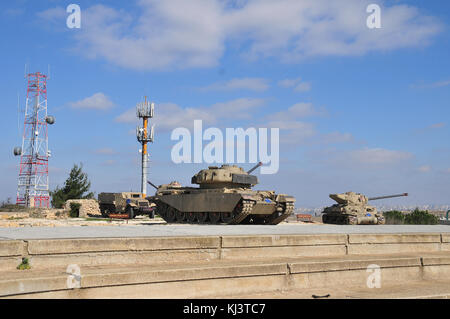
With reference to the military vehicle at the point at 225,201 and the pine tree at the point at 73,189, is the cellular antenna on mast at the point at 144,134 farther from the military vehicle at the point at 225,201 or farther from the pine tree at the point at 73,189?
the military vehicle at the point at 225,201

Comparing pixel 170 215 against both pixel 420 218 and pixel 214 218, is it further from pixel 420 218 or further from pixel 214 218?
pixel 420 218

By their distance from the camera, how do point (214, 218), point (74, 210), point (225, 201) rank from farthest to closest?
point (74, 210) < point (214, 218) < point (225, 201)

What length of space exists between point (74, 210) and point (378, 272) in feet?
105

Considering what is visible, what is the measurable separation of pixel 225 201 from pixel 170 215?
529 centimetres

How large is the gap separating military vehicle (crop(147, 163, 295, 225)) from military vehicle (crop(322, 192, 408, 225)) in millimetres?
6899

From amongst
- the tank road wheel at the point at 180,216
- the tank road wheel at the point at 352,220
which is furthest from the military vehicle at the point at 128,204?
the tank road wheel at the point at 352,220

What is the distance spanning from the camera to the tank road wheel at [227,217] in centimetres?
2134

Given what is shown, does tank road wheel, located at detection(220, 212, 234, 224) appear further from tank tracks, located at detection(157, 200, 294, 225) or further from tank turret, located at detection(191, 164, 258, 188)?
tank turret, located at detection(191, 164, 258, 188)

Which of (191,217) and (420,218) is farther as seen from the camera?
(420,218)

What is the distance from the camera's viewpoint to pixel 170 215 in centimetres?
2573

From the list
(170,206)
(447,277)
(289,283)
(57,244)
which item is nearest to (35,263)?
(57,244)

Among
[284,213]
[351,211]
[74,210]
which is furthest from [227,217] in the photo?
[74,210]

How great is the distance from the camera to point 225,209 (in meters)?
21.5
